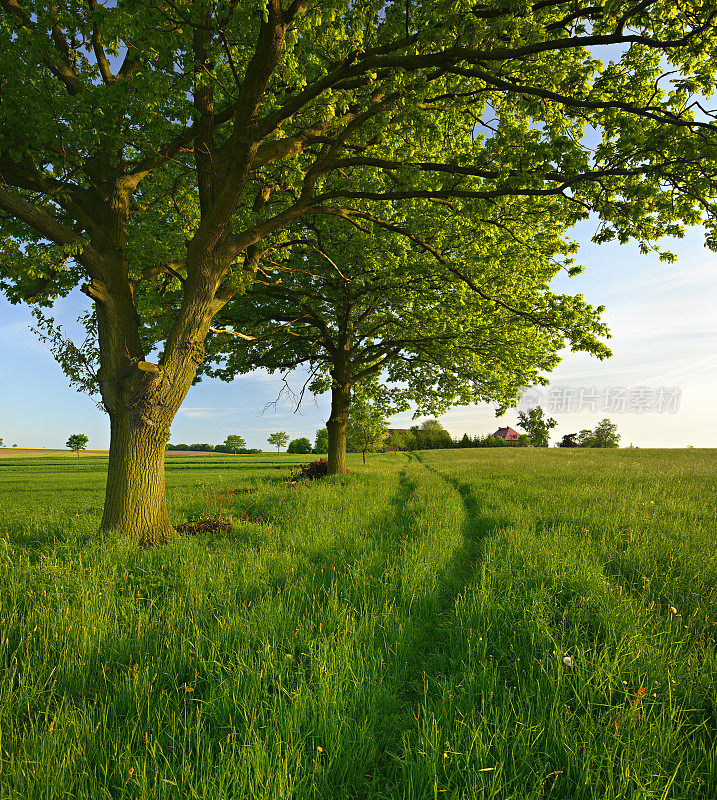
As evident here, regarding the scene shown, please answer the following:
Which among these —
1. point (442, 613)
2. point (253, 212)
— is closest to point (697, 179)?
point (442, 613)

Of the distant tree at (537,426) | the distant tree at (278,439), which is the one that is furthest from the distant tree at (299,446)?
the distant tree at (537,426)

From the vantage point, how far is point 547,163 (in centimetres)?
675

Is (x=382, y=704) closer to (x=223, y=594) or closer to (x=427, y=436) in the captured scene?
(x=223, y=594)

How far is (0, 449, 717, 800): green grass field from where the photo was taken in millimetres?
2064

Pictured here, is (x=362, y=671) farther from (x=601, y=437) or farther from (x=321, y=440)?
(x=601, y=437)

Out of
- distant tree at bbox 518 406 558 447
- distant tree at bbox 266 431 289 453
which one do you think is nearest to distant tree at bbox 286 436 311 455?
distant tree at bbox 266 431 289 453

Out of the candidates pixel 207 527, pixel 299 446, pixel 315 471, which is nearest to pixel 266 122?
pixel 207 527

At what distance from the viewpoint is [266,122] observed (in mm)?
6301

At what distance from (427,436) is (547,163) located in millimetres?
80850

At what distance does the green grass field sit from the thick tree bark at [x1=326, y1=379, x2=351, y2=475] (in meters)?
10.7

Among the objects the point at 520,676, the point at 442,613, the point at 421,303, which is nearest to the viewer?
the point at 520,676

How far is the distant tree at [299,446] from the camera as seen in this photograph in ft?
273

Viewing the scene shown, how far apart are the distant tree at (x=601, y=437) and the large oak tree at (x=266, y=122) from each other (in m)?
104

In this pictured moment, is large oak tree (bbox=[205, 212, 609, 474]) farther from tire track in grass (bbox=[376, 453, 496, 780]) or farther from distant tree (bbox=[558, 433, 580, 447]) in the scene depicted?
distant tree (bbox=[558, 433, 580, 447])
